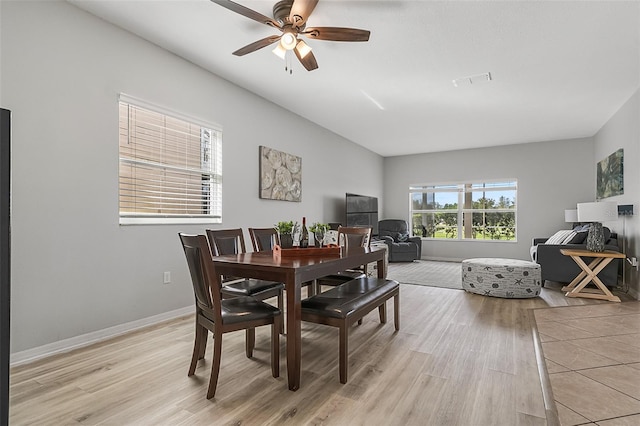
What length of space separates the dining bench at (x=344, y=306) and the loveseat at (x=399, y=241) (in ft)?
16.0

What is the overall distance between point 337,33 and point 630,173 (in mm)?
4753

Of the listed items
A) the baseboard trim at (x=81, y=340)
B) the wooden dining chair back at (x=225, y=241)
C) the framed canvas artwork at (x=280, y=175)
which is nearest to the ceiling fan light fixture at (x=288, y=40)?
the wooden dining chair back at (x=225, y=241)

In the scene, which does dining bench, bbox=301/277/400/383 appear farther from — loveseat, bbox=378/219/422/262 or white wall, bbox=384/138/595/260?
white wall, bbox=384/138/595/260

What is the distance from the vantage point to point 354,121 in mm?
5898

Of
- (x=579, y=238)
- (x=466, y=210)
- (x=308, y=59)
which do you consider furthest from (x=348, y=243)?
(x=466, y=210)

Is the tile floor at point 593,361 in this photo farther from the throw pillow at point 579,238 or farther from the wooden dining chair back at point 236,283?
the wooden dining chair back at point 236,283

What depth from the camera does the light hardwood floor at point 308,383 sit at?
5.64 feet

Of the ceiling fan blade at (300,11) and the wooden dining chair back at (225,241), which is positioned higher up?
the ceiling fan blade at (300,11)

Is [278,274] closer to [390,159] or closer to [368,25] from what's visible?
[368,25]

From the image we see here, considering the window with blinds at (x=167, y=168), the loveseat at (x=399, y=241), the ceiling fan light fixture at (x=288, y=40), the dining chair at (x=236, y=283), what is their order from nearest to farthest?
1. the ceiling fan light fixture at (x=288, y=40)
2. the dining chair at (x=236, y=283)
3. the window with blinds at (x=167, y=168)
4. the loveseat at (x=399, y=241)

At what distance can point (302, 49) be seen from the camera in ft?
9.03

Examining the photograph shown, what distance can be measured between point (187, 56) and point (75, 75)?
45.2 inches

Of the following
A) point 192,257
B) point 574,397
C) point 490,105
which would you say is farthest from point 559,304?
point 192,257

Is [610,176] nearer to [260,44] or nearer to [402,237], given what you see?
[402,237]
